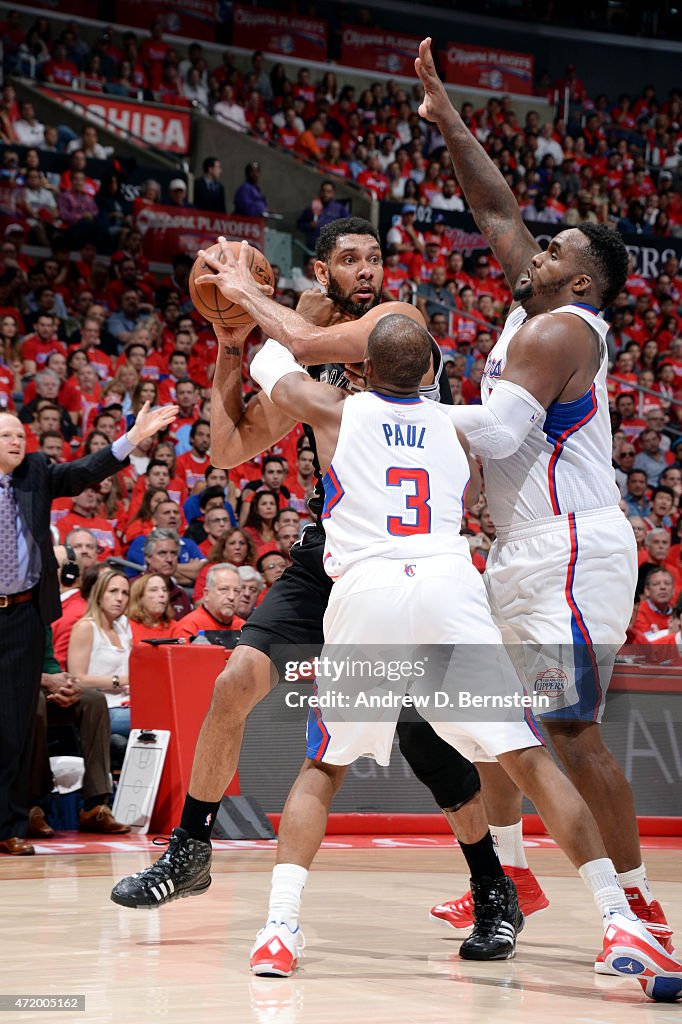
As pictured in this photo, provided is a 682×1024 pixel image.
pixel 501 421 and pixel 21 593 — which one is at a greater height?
pixel 501 421

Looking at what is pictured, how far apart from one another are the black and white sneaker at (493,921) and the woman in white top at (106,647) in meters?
4.18

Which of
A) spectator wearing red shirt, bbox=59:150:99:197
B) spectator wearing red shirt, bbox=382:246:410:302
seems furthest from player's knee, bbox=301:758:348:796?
spectator wearing red shirt, bbox=59:150:99:197

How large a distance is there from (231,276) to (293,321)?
0.99ft

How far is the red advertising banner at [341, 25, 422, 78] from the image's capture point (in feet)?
75.2

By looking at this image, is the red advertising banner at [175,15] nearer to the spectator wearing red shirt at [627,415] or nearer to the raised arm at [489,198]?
the spectator wearing red shirt at [627,415]

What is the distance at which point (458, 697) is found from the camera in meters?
3.62

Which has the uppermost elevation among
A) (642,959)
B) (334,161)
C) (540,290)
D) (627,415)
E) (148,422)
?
(540,290)

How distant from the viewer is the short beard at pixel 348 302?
4.53 m

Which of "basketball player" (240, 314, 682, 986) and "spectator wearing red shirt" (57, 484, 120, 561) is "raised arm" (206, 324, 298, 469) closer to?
"basketball player" (240, 314, 682, 986)

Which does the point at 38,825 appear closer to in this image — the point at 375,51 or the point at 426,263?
the point at 426,263

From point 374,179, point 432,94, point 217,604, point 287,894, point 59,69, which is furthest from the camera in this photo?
point 374,179

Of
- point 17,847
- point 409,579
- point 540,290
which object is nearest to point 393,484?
point 409,579

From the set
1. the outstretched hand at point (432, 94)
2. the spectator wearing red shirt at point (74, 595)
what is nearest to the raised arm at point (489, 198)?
the outstretched hand at point (432, 94)

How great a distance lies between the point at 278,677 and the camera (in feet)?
14.5
